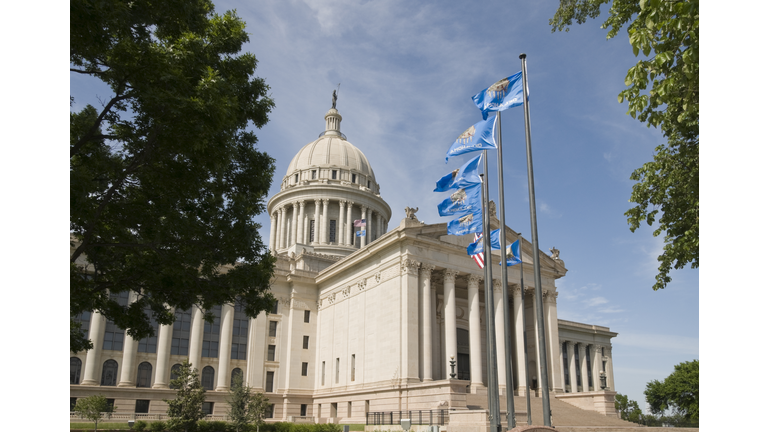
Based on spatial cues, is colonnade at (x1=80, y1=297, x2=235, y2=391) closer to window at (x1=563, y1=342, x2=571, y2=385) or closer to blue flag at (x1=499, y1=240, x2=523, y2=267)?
blue flag at (x1=499, y1=240, x2=523, y2=267)

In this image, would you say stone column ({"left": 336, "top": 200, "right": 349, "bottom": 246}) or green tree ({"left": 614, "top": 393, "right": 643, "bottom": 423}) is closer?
stone column ({"left": 336, "top": 200, "right": 349, "bottom": 246})

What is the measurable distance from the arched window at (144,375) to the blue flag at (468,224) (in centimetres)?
3576

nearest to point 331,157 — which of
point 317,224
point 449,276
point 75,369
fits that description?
point 317,224

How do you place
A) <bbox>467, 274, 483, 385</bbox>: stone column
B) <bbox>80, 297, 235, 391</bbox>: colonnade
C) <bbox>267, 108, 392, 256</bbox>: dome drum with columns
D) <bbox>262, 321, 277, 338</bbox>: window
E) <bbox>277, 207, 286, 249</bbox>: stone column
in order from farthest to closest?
1. <bbox>277, 207, 286, 249</bbox>: stone column
2. <bbox>267, 108, 392, 256</bbox>: dome drum with columns
3. <bbox>262, 321, 277, 338</bbox>: window
4. <bbox>80, 297, 235, 391</bbox>: colonnade
5. <bbox>467, 274, 483, 385</bbox>: stone column

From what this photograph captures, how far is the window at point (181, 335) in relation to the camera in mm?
50688

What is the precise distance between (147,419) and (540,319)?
42.1 meters

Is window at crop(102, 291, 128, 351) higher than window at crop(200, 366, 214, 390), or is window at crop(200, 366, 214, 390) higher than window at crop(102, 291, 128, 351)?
window at crop(102, 291, 128, 351)

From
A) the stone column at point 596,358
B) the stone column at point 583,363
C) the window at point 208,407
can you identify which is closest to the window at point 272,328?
the window at point 208,407

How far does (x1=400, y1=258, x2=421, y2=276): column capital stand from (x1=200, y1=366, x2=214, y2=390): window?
73.4 ft

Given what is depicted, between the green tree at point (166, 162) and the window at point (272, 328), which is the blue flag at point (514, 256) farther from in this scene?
the window at point (272, 328)

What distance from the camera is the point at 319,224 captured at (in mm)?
70562

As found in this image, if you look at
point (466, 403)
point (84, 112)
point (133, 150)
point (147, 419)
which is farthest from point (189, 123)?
point (147, 419)

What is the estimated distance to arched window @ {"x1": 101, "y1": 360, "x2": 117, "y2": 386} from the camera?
47250 millimetres

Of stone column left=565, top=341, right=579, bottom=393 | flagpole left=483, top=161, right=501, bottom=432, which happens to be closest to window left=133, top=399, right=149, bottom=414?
flagpole left=483, top=161, right=501, bottom=432
